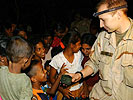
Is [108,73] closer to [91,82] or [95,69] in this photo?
[95,69]

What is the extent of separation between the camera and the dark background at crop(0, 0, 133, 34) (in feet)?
43.9

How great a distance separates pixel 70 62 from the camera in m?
3.28

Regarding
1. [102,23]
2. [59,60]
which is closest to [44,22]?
[59,60]

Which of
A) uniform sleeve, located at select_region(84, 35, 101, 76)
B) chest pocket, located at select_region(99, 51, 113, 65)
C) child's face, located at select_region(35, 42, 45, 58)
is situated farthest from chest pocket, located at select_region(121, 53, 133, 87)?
child's face, located at select_region(35, 42, 45, 58)

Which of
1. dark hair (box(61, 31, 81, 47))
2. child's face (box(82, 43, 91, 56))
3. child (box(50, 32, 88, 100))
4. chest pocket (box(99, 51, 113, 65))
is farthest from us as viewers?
child's face (box(82, 43, 91, 56))

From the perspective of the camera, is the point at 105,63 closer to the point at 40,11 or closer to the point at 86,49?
the point at 86,49

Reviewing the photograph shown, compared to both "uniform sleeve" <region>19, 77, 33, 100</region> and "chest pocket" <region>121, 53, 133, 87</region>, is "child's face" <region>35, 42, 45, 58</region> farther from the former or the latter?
"chest pocket" <region>121, 53, 133, 87</region>

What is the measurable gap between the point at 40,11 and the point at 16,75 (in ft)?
38.8

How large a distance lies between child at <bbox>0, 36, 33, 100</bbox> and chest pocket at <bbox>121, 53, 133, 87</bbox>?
120cm

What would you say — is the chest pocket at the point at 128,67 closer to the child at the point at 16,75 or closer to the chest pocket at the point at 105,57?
the chest pocket at the point at 105,57

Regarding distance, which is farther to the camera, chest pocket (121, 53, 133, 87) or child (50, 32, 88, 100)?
child (50, 32, 88, 100)

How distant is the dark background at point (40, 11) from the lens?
1338 centimetres

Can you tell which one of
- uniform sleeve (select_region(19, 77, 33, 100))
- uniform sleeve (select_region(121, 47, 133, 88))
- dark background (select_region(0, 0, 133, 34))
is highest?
dark background (select_region(0, 0, 133, 34))

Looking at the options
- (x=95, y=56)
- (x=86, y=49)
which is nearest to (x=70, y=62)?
(x=86, y=49)
